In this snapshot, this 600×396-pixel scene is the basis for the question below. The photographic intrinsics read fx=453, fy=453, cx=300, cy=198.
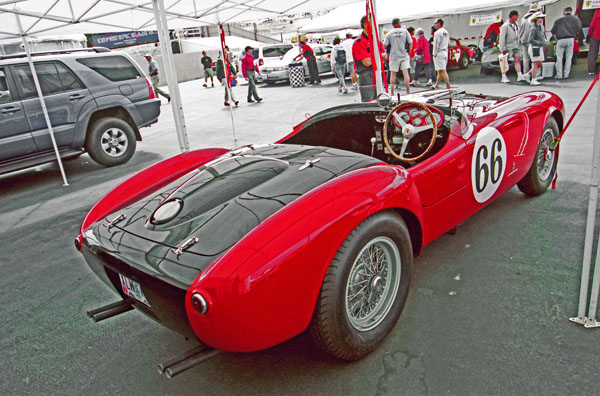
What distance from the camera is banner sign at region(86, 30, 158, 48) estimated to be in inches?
1241

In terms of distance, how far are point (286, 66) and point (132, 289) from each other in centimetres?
1576

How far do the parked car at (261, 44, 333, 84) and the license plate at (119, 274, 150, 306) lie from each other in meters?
14.7

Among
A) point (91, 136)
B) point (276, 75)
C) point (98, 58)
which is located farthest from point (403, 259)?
point (276, 75)

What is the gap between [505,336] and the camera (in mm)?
2406

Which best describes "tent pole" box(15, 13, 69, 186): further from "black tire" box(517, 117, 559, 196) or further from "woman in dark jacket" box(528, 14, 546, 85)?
"woman in dark jacket" box(528, 14, 546, 85)

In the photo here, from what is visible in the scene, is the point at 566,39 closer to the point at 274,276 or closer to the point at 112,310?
the point at 274,276

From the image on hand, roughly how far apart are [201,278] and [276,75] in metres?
15.9

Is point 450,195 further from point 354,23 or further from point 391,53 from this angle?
point 354,23

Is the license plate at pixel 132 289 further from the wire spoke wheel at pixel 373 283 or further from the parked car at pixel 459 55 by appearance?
the parked car at pixel 459 55

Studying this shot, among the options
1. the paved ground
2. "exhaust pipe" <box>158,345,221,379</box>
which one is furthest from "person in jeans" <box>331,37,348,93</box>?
"exhaust pipe" <box>158,345,221,379</box>

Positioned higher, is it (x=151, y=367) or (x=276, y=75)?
(x=276, y=75)

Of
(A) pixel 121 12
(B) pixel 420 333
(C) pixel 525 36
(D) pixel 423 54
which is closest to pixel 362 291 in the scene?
(B) pixel 420 333

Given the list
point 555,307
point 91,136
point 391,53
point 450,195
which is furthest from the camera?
point 391,53

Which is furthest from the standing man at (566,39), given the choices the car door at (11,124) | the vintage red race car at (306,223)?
the car door at (11,124)
